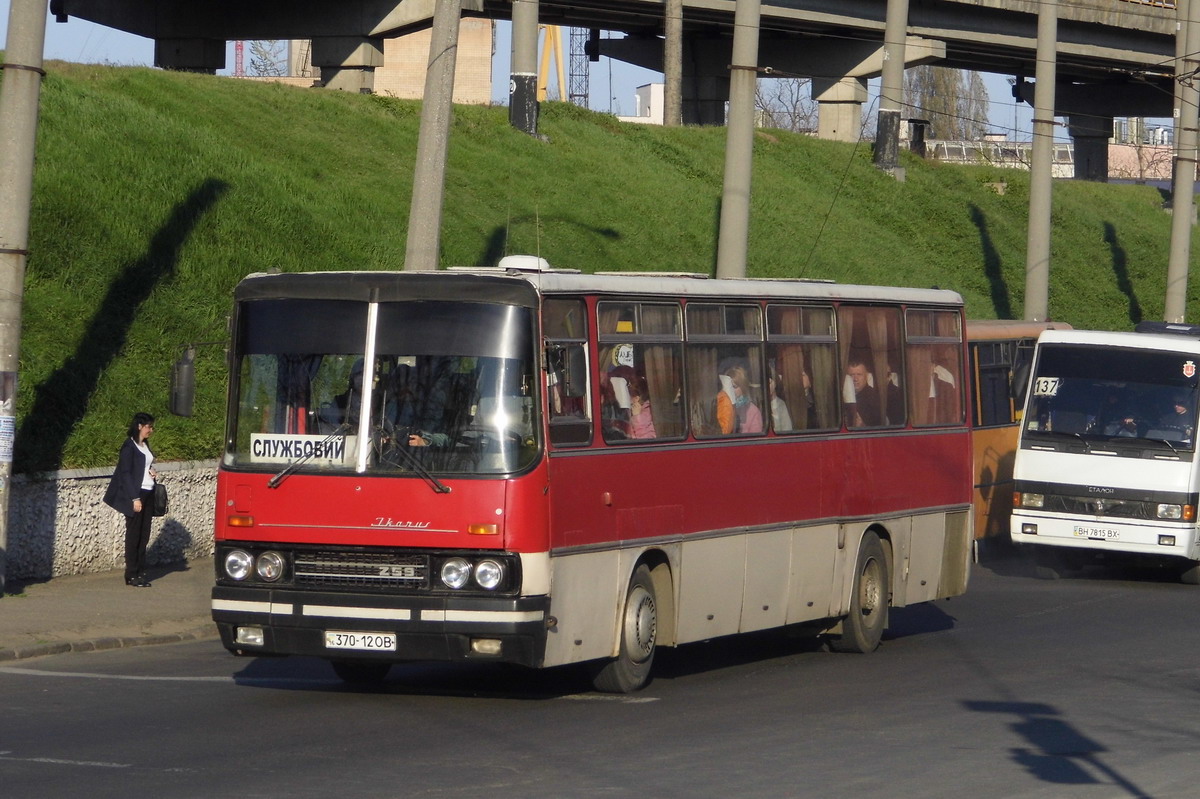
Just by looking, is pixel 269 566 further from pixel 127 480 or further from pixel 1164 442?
pixel 1164 442

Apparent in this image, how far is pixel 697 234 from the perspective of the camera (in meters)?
36.3

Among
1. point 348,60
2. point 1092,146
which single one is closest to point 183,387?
point 348,60

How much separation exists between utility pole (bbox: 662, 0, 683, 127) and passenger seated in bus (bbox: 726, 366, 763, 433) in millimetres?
32962

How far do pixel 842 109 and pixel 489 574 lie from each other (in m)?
45.9

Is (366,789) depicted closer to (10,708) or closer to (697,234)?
(10,708)

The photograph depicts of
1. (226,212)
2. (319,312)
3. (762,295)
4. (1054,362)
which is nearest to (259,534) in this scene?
(319,312)

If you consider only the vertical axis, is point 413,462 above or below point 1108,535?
above

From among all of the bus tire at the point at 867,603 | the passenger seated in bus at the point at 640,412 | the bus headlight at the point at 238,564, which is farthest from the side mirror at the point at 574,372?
the bus tire at the point at 867,603

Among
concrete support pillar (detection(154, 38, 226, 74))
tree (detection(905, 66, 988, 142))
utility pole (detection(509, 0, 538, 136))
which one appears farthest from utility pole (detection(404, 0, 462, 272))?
tree (detection(905, 66, 988, 142))

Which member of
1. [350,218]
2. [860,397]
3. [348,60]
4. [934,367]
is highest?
[348,60]

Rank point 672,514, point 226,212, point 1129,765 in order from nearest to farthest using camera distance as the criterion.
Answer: point 1129,765
point 672,514
point 226,212

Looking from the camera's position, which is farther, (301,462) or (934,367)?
(934,367)

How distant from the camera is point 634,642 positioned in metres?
11.4

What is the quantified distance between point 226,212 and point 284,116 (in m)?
8.17
